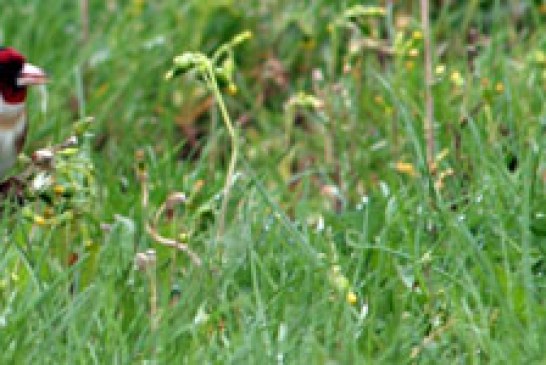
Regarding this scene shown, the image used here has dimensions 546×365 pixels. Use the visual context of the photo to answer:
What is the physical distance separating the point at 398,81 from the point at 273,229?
1167 mm

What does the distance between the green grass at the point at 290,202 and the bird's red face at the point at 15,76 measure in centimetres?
34

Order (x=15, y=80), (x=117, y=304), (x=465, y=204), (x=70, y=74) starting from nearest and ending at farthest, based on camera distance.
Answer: (x=117, y=304) < (x=465, y=204) < (x=15, y=80) < (x=70, y=74)

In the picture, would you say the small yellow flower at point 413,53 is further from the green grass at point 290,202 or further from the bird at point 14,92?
the bird at point 14,92

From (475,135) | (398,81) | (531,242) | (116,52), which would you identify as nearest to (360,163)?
(398,81)

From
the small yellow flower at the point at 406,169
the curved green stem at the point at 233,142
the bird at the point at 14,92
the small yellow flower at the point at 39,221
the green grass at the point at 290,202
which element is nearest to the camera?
the green grass at the point at 290,202

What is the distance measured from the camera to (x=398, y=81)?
4.93m

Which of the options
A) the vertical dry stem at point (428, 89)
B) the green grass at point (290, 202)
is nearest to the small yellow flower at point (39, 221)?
the green grass at point (290, 202)

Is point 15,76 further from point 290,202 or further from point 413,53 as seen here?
point 413,53

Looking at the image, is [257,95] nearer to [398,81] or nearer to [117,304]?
[398,81]

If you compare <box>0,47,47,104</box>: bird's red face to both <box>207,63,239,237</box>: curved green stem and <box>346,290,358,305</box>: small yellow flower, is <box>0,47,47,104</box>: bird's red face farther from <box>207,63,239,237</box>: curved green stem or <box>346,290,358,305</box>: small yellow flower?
<box>346,290,358,305</box>: small yellow flower

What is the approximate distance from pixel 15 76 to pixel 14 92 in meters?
0.05

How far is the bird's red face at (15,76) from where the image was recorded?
4711mm

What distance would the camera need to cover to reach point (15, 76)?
4.75 m

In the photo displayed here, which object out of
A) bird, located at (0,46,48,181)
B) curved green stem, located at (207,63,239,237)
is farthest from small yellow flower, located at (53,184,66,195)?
bird, located at (0,46,48,181)
